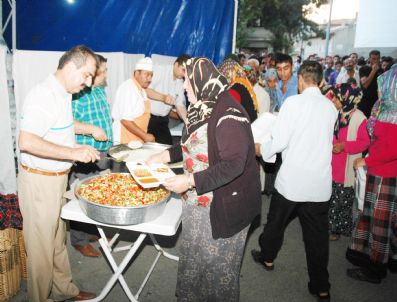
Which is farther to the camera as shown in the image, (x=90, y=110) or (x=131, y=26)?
(x=131, y=26)

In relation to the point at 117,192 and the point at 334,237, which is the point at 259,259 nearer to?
the point at 334,237

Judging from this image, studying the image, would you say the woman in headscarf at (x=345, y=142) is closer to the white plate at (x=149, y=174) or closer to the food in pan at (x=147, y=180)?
the white plate at (x=149, y=174)

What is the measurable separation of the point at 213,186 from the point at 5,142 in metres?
2.85

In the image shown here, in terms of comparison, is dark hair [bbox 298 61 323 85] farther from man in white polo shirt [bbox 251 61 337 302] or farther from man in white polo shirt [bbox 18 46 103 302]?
man in white polo shirt [bbox 18 46 103 302]

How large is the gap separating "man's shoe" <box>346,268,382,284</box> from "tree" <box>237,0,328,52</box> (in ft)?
80.8

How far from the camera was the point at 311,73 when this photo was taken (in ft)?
8.62

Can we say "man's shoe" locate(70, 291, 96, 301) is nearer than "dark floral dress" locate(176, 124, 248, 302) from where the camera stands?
No

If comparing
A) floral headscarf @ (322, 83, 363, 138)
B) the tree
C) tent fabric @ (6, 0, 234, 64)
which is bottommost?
floral headscarf @ (322, 83, 363, 138)

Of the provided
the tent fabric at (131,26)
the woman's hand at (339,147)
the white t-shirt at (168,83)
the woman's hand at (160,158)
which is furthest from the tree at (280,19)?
the woman's hand at (160,158)

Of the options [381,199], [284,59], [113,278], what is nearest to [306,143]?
[381,199]

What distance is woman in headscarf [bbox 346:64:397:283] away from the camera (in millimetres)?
2691

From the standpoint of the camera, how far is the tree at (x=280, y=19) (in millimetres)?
25859

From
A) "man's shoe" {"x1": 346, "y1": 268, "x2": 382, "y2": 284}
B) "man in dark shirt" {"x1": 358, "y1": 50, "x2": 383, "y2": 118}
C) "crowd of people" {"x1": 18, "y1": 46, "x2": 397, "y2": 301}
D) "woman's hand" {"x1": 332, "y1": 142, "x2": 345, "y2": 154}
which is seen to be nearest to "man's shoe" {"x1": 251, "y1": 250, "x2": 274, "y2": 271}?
"crowd of people" {"x1": 18, "y1": 46, "x2": 397, "y2": 301}

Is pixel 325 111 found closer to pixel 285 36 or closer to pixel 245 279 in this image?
pixel 245 279
